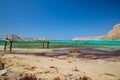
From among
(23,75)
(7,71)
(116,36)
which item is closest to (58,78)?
(23,75)

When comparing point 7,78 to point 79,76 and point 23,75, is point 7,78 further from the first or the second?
point 79,76

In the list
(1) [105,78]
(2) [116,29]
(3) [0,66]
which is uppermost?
(2) [116,29]

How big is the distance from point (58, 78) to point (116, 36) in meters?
170

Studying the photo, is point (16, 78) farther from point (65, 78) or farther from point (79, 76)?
point (79, 76)

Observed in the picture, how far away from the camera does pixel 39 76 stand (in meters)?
5.15

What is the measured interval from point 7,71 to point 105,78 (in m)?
4.34

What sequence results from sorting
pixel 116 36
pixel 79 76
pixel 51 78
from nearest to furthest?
pixel 51 78 → pixel 79 76 → pixel 116 36

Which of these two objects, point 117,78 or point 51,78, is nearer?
point 51,78

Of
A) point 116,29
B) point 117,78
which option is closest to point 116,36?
point 116,29

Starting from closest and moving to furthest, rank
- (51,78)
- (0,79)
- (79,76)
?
(0,79), (51,78), (79,76)

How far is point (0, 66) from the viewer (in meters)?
5.95

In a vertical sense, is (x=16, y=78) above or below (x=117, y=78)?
above

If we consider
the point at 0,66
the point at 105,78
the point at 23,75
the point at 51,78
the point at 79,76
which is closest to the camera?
the point at 23,75

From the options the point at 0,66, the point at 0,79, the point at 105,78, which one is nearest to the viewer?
the point at 0,79
